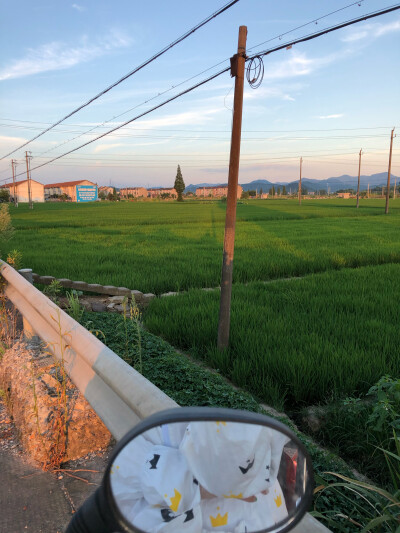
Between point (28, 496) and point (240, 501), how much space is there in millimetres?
1740

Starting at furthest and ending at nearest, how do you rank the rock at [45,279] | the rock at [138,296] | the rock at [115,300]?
the rock at [45,279]
the rock at [138,296]
the rock at [115,300]

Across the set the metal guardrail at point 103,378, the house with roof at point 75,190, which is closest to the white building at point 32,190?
the house with roof at point 75,190

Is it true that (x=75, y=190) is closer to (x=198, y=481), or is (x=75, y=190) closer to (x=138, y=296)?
(x=138, y=296)

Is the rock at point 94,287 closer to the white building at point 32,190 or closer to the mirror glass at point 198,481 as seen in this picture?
the mirror glass at point 198,481

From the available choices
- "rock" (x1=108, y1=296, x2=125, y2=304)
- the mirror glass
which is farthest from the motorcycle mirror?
"rock" (x1=108, y1=296, x2=125, y2=304)

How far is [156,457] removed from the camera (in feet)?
2.44

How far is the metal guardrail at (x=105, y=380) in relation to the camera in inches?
51.6

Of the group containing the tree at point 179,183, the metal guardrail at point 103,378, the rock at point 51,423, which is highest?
the tree at point 179,183

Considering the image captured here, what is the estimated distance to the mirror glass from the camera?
28.0 inches

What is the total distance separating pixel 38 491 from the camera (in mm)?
2078

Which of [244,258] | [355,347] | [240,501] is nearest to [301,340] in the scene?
[355,347]

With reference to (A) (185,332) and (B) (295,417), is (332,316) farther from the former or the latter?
(B) (295,417)

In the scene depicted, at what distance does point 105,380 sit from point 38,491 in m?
0.87

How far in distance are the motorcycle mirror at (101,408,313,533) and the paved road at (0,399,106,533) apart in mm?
1381
